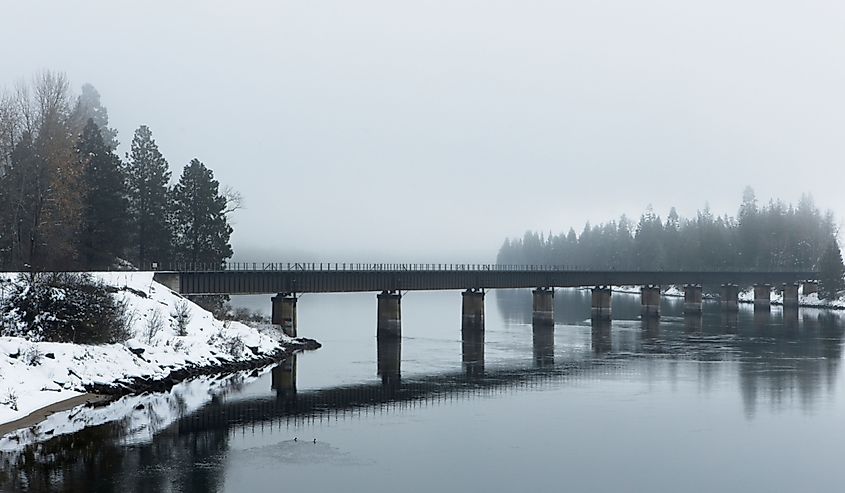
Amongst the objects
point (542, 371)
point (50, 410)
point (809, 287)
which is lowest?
point (542, 371)

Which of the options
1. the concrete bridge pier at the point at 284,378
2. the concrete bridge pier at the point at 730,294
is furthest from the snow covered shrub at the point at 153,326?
the concrete bridge pier at the point at 730,294

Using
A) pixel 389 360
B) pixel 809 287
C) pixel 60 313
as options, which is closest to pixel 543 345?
pixel 389 360

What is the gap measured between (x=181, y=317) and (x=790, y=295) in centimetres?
12496

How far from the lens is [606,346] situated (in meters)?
81.8

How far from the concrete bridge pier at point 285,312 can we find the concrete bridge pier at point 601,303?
164ft

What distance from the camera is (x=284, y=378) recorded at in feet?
184

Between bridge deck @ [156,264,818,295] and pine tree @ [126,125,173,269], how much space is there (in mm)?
12706

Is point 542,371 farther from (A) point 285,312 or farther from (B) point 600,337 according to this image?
(B) point 600,337

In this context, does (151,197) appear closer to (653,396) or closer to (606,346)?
(606,346)

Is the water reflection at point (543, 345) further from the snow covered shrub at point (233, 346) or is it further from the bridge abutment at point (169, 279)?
the bridge abutment at point (169, 279)

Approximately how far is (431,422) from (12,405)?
771 inches

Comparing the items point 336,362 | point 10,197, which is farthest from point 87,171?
point 336,362

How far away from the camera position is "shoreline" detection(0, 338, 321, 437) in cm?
3737

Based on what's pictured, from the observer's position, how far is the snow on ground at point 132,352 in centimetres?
4078
